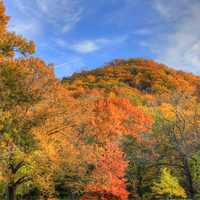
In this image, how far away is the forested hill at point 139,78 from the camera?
90331 millimetres

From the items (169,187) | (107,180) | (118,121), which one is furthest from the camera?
(118,121)

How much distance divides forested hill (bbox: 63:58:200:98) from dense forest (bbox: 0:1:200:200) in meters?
50.9

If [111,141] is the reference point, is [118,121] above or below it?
above

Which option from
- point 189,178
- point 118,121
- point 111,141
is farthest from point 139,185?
point 118,121

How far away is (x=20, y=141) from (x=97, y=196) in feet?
45.7

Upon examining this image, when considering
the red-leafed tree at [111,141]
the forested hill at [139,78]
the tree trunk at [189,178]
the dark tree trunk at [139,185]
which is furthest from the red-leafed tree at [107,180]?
the forested hill at [139,78]

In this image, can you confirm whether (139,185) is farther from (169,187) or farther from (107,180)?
(107,180)

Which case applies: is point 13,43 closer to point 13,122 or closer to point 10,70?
point 10,70

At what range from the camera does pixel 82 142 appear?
27016mm

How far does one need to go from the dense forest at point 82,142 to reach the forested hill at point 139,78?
50892 millimetres

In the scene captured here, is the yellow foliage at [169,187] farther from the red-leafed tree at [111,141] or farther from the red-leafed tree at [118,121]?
the red-leafed tree at [118,121]

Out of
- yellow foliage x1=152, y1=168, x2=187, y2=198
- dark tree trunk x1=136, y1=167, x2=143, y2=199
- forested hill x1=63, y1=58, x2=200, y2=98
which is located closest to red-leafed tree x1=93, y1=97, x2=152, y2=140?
dark tree trunk x1=136, y1=167, x2=143, y2=199

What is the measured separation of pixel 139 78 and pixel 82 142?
7512 cm

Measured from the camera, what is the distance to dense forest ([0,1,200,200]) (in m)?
13.4
